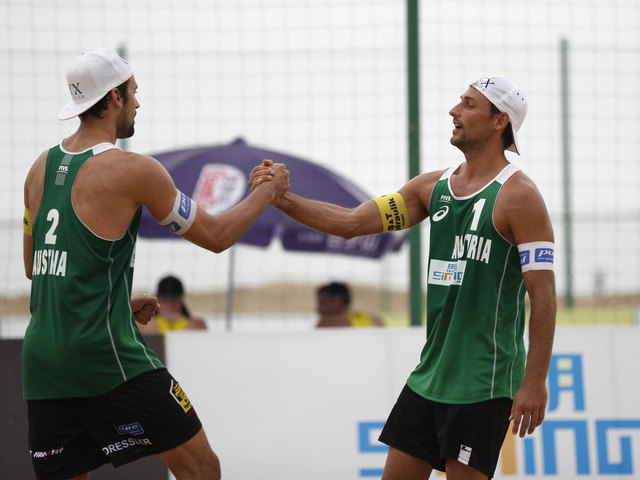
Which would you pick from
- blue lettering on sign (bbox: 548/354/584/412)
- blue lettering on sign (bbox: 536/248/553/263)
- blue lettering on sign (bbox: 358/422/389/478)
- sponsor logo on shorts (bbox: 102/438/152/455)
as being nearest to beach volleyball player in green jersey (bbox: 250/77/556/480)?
blue lettering on sign (bbox: 536/248/553/263)

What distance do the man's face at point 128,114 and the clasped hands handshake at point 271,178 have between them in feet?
2.69

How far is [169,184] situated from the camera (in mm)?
3721

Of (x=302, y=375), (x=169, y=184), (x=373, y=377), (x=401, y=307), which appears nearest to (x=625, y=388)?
(x=373, y=377)

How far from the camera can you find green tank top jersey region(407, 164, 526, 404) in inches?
151

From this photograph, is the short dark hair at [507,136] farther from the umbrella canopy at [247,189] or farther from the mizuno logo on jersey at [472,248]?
the umbrella canopy at [247,189]

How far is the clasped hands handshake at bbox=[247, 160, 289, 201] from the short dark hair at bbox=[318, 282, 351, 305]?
12.1ft

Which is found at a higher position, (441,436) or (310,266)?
(310,266)

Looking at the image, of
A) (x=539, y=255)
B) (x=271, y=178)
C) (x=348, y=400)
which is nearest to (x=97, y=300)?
(x=271, y=178)

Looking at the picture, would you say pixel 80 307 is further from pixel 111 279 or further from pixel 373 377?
pixel 373 377

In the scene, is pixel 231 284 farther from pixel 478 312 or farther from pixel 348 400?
pixel 478 312

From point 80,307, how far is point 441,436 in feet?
5.36

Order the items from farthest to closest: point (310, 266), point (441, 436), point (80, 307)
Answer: point (310, 266) < point (441, 436) < point (80, 307)

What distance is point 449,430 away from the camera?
12.5 ft

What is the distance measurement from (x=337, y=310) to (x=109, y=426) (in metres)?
4.63
